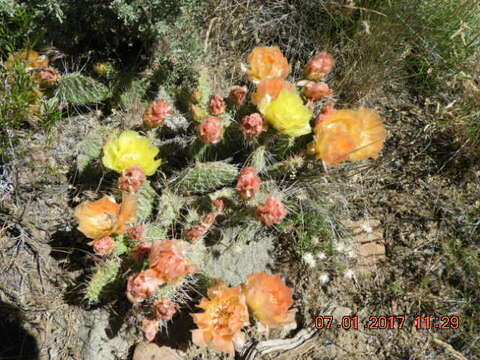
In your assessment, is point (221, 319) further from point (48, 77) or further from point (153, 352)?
point (48, 77)

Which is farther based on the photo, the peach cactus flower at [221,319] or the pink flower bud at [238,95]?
the pink flower bud at [238,95]

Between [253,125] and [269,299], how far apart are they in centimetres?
75

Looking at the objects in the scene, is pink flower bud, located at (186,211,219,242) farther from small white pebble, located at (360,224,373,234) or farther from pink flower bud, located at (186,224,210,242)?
small white pebble, located at (360,224,373,234)

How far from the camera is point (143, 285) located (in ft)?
5.25

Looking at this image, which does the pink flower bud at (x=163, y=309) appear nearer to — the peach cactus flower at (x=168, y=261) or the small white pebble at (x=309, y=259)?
the peach cactus flower at (x=168, y=261)

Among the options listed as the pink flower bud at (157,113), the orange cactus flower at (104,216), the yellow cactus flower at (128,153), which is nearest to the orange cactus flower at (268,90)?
the pink flower bud at (157,113)

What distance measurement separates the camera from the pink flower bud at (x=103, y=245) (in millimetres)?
1746

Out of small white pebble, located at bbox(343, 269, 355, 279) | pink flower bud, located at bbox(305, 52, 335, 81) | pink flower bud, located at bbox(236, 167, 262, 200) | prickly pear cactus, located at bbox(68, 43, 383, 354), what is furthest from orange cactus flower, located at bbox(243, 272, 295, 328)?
pink flower bud, located at bbox(305, 52, 335, 81)

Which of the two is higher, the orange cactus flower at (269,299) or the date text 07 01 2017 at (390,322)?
the orange cactus flower at (269,299)

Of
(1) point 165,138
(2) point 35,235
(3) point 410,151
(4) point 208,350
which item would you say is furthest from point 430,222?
(2) point 35,235

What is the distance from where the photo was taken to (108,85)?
2420 mm

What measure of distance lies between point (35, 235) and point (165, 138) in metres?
0.84

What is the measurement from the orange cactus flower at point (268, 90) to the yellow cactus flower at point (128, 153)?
53 cm

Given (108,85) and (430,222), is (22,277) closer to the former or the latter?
(108,85)
